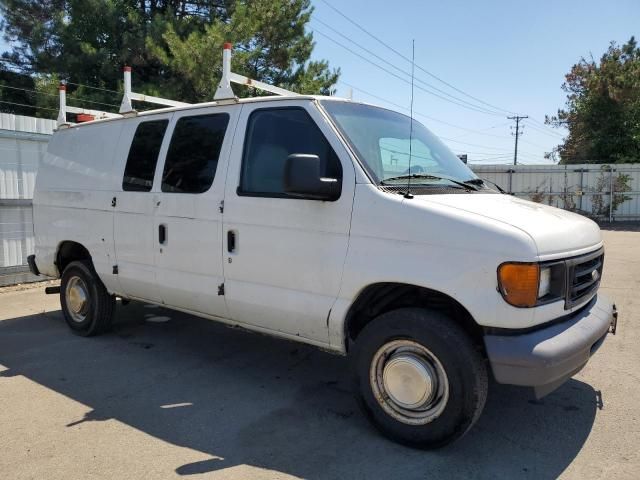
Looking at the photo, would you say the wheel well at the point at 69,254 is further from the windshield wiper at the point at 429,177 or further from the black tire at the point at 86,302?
the windshield wiper at the point at 429,177

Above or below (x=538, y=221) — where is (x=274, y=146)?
above

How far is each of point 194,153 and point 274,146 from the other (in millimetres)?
908

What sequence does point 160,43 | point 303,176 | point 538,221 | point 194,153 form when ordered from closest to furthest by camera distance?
point 538,221 → point 303,176 → point 194,153 → point 160,43

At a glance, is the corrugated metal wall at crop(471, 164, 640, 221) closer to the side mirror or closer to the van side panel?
the van side panel

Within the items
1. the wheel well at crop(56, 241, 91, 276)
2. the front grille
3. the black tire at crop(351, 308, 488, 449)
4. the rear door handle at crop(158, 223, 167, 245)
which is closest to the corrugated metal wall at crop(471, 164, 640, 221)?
the front grille

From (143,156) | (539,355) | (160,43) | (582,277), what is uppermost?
(160,43)

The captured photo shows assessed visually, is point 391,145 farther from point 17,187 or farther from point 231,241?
point 17,187

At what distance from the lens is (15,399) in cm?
422

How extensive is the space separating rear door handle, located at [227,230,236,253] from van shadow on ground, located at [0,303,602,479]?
1.17 m

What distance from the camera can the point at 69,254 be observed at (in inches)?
240

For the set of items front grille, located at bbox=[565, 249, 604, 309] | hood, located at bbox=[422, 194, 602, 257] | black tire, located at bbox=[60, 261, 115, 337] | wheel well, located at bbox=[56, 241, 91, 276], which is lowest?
black tire, located at bbox=[60, 261, 115, 337]

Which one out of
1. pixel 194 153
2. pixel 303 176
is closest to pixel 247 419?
pixel 303 176

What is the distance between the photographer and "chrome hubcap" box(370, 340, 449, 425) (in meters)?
3.26

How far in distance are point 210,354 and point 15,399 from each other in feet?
5.58
